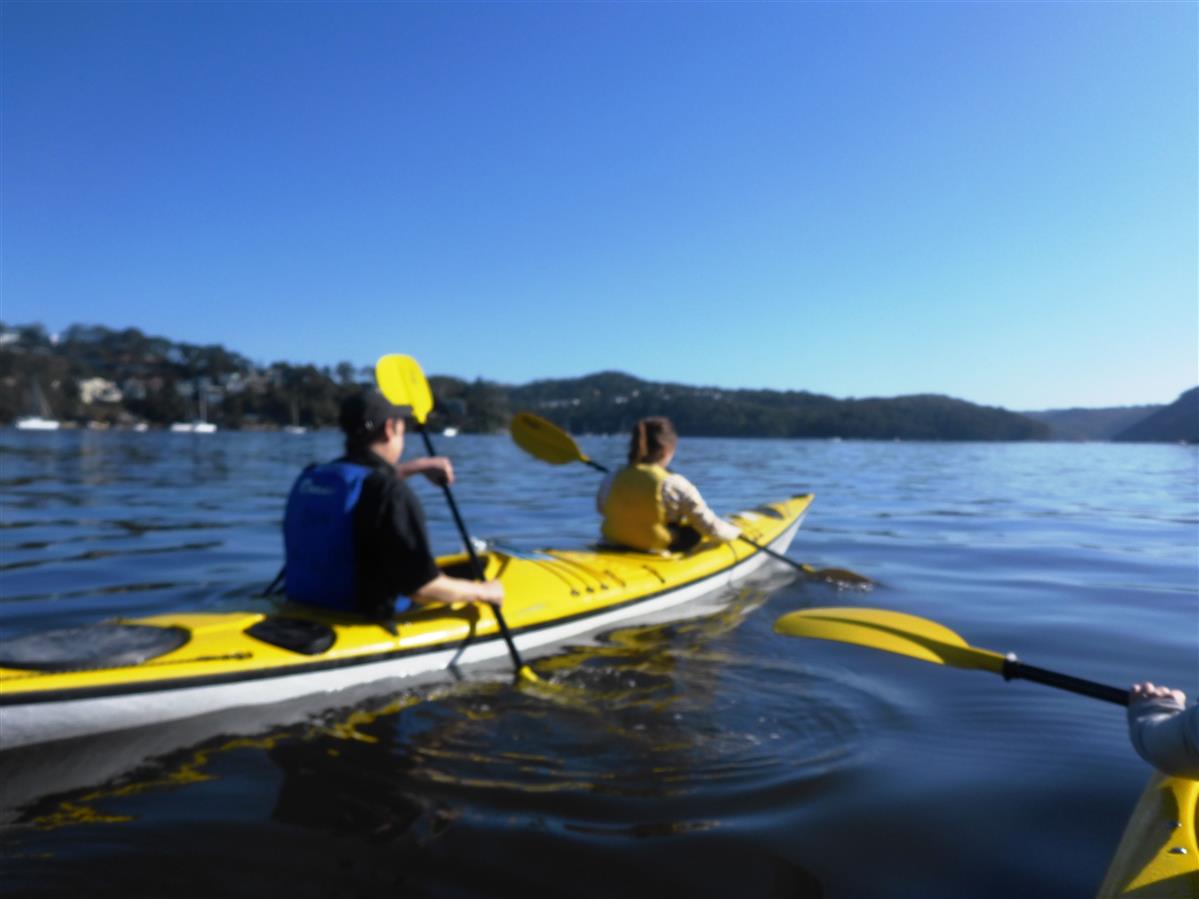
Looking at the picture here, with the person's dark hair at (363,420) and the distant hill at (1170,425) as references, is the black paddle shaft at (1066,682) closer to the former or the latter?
the person's dark hair at (363,420)

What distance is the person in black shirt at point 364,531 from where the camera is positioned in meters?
3.62

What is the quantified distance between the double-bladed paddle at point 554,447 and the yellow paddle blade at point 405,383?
1427mm

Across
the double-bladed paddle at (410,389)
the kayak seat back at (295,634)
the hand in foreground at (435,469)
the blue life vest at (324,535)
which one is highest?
the double-bladed paddle at (410,389)

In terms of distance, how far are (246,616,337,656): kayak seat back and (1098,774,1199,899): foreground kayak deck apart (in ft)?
10.1

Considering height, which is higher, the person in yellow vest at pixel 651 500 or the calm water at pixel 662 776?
the person in yellow vest at pixel 651 500

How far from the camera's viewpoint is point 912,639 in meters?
3.21

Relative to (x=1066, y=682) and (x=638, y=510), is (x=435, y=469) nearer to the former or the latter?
(x=638, y=510)

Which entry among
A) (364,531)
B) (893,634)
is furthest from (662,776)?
(364,531)

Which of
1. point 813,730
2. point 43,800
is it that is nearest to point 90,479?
point 43,800

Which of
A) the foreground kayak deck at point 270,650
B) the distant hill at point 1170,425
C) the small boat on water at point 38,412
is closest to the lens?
the foreground kayak deck at point 270,650

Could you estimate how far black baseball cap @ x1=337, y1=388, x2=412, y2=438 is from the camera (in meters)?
3.79

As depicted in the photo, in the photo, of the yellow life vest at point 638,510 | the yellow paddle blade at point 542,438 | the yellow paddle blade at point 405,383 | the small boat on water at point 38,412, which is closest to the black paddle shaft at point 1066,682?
the yellow life vest at point 638,510

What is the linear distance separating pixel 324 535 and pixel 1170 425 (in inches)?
3475

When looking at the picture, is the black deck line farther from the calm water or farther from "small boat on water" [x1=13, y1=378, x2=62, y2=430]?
"small boat on water" [x1=13, y1=378, x2=62, y2=430]
